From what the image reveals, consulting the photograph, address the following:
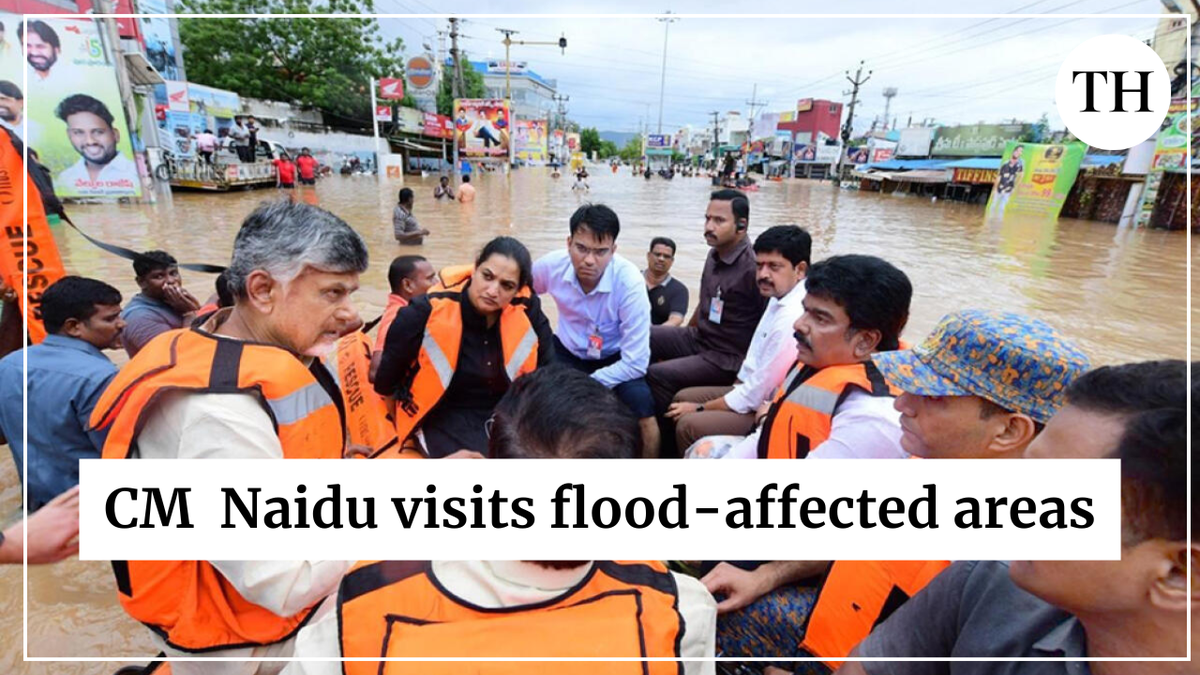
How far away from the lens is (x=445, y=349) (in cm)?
242

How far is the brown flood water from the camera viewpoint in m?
2.37

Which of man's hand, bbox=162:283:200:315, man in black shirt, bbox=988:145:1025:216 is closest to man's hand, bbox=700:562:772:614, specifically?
man's hand, bbox=162:283:200:315

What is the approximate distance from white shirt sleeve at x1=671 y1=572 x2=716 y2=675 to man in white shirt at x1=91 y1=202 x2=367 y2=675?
83 centimetres

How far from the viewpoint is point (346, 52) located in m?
28.4

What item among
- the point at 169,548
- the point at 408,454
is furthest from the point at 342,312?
the point at 408,454

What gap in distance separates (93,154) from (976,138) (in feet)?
120

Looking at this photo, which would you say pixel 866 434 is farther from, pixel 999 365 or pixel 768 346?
pixel 768 346

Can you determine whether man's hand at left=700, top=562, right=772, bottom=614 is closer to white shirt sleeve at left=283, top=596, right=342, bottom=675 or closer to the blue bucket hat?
the blue bucket hat

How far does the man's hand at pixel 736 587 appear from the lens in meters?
1.67

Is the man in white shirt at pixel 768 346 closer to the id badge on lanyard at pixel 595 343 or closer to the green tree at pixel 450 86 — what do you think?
the id badge on lanyard at pixel 595 343

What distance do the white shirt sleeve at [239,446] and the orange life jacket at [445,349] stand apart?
1.10m

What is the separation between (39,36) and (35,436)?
1292 cm

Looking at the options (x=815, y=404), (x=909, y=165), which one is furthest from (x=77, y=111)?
(x=909, y=165)

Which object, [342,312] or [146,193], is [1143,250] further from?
[146,193]
